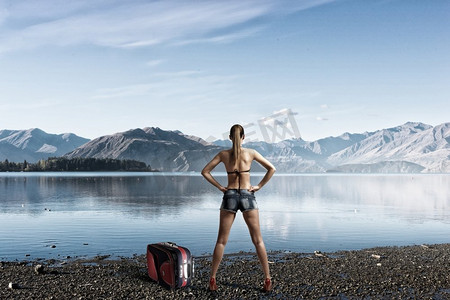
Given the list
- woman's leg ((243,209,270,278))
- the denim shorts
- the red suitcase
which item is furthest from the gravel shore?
the denim shorts

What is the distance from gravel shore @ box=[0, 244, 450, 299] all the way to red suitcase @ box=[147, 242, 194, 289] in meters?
0.32

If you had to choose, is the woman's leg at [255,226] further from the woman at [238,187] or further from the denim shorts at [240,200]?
the denim shorts at [240,200]

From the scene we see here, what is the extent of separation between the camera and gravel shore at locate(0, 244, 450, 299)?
15.4 m

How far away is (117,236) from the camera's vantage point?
37500 millimetres

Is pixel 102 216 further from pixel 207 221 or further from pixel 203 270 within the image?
pixel 203 270

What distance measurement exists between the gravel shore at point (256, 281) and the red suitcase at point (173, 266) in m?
0.32

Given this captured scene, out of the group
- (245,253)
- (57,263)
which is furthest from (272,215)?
(57,263)

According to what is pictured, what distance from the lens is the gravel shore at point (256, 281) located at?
15.4 m

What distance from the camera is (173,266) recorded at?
15680 millimetres

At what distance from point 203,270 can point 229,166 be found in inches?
305

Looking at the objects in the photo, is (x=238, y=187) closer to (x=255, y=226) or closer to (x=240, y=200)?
(x=240, y=200)

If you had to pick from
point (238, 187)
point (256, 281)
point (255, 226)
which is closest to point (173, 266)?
point (255, 226)

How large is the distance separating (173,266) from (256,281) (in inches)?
142

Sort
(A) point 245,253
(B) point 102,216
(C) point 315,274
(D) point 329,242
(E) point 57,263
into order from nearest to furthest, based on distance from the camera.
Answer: (C) point 315,274
(E) point 57,263
(A) point 245,253
(D) point 329,242
(B) point 102,216
